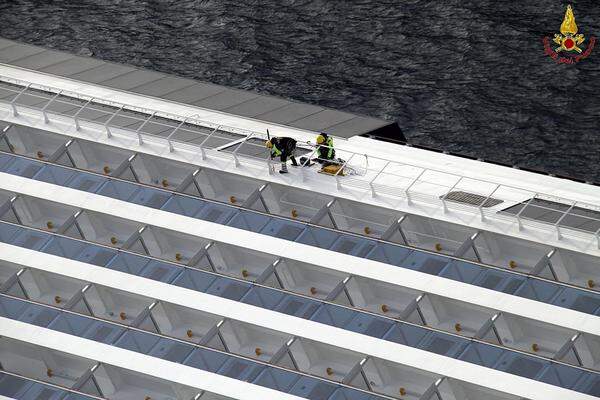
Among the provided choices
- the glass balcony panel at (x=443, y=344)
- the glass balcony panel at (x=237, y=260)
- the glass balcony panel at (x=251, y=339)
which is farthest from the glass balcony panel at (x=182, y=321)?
the glass balcony panel at (x=443, y=344)

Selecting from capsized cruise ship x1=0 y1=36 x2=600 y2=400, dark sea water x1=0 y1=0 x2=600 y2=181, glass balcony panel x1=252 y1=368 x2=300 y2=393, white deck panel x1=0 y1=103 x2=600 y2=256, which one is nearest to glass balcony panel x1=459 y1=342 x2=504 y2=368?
capsized cruise ship x1=0 y1=36 x2=600 y2=400

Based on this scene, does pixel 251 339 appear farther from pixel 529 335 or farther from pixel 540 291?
pixel 540 291

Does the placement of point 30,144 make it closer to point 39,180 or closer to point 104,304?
point 39,180

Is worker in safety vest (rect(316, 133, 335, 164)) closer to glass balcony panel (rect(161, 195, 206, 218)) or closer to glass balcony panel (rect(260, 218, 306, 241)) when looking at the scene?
glass balcony panel (rect(260, 218, 306, 241))

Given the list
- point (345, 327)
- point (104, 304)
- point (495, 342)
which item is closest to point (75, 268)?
point (104, 304)

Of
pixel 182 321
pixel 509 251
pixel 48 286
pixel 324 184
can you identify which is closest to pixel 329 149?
pixel 324 184

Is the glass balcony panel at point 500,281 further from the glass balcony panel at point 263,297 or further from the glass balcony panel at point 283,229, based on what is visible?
the glass balcony panel at point 283,229
